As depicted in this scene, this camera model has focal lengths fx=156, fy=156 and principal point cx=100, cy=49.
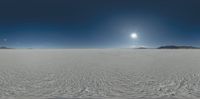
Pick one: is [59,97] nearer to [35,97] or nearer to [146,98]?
[35,97]

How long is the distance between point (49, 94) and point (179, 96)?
449cm

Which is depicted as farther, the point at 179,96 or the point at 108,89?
the point at 108,89


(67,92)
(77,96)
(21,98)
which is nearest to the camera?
(21,98)

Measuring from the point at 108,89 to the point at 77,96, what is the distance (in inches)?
57.3

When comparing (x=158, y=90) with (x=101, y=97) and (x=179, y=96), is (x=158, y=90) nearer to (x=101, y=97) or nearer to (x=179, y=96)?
(x=179, y=96)

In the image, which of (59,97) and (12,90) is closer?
(59,97)

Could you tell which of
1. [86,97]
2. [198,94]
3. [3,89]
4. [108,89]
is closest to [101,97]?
[86,97]

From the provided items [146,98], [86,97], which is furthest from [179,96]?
[86,97]

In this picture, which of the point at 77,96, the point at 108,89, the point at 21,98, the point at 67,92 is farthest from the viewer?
the point at 108,89

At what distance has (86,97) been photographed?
5246 mm

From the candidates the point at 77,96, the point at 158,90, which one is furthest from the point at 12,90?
the point at 158,90

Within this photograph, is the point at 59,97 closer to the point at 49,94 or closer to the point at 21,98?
the point at 49,94

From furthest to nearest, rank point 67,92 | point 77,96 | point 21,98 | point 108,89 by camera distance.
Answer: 1. point 108,89
2. point 67,92
3. point 77,96
4. point 21,98

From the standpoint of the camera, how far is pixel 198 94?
547cm
